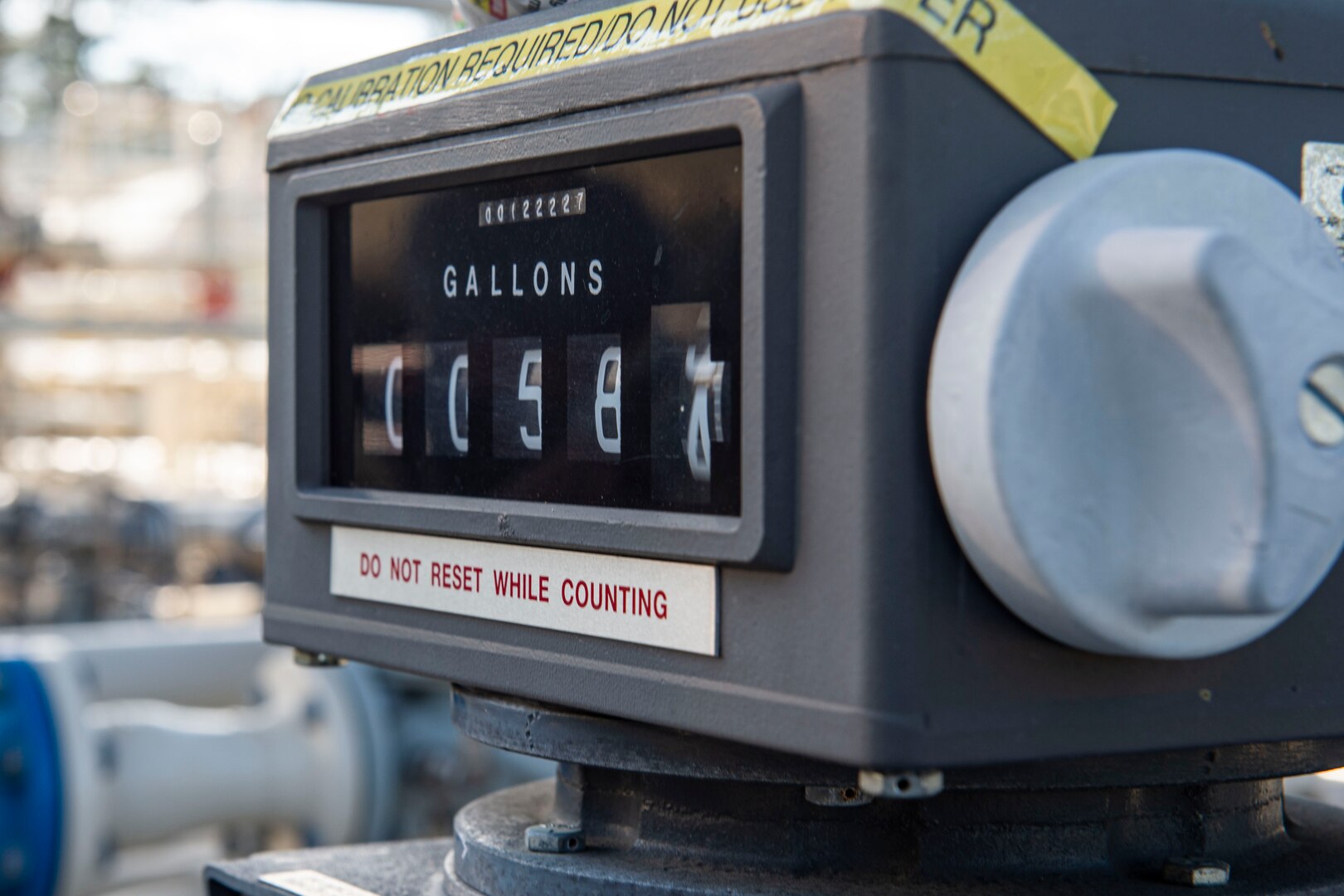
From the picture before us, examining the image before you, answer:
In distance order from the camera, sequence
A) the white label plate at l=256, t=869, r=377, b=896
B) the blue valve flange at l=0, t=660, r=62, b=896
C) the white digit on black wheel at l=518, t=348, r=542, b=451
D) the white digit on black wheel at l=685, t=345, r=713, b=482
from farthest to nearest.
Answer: the blue valve flange at l=0, t=660, r=62, b=896 → the white label plate at l=256, t=869, r=377, b=896 → the white digit on black wheel at l=518, t=348, r=542, b=451 → the white digit on black wheel at l=685, t=345, r=713, b=482

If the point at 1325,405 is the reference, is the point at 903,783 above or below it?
below

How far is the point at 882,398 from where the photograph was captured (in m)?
0.66

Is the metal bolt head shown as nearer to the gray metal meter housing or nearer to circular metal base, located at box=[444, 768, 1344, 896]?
the gray metal meter housing

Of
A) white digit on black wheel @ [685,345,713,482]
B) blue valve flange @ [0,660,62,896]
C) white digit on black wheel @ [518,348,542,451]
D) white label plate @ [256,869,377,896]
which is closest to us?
white digit on black wheel @ [685,345,713,482]

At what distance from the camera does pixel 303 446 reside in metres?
1.02

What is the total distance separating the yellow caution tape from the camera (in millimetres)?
674

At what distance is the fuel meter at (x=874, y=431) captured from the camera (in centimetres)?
63

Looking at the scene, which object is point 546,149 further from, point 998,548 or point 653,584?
point 998,548

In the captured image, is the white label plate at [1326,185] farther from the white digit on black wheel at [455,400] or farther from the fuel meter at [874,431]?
the white digit on black wheel at [455,400]

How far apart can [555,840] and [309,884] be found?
18 centimetres

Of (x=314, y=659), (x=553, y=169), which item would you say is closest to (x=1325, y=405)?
(x=553, y=169)

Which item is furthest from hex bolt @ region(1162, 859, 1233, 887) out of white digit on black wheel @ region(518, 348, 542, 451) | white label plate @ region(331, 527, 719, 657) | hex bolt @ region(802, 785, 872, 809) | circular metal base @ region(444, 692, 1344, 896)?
white digit on black wheel @ region(518, 348, 542, 451)

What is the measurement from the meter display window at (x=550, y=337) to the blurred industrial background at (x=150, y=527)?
164 mm

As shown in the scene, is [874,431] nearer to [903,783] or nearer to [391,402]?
[903,783]
